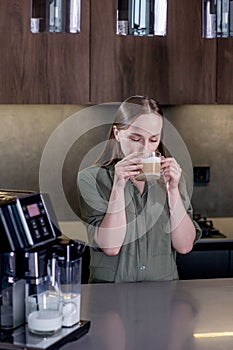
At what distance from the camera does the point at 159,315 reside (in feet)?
6.26

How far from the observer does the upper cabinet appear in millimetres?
3023

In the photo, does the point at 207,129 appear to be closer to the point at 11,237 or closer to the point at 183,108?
the point at 183,108

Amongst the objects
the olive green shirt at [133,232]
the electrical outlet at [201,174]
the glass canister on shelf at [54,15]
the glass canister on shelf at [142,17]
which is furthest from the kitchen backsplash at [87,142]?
the olive green shirt at [133,232]

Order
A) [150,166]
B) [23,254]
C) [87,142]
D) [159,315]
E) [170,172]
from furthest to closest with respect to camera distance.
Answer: [87,142]
[170,172]
[150,166]
[159,315]
[23,254]

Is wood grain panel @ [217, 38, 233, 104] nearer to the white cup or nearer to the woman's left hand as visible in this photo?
the woman's left hand

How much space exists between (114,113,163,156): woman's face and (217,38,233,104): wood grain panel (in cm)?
90

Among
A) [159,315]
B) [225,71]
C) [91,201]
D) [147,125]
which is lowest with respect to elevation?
[159,315]

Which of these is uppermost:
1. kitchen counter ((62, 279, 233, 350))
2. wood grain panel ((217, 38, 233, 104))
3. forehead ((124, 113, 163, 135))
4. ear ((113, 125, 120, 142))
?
wood grain panel ((217, 38, 233, 104))

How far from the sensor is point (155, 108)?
2.44 m

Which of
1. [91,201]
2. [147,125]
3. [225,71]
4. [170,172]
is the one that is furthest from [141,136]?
[225,71]

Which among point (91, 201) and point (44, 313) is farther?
point (91, 201)

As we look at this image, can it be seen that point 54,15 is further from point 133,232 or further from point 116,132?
point 133,232

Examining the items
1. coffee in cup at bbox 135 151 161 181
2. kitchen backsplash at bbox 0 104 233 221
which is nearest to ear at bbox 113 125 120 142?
coffee in cup at bbox 135 151 161 181

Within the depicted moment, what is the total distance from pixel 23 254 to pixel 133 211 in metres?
0.85
